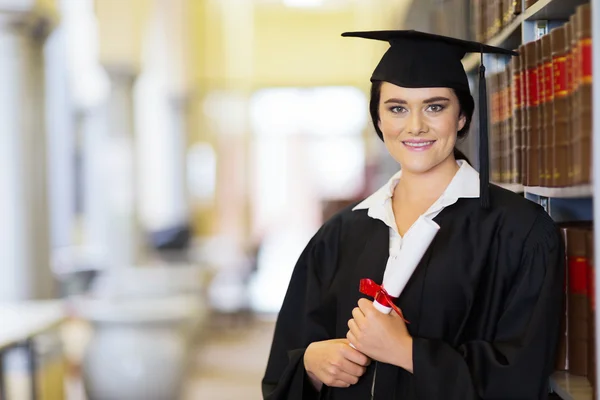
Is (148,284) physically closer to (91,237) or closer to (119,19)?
(119,19)

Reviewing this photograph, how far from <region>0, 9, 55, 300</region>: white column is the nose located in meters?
3.80

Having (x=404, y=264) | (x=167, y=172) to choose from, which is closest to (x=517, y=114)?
(x=404, y=264)

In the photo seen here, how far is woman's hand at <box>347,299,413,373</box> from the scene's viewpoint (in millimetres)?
1907

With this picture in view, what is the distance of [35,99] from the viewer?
5.46 metres

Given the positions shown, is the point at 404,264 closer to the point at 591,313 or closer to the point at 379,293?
the point at 379,293

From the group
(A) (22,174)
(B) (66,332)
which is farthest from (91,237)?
(A) (22,174)

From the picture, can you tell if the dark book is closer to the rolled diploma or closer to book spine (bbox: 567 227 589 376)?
book spine (bbox: 567 227 589 376)

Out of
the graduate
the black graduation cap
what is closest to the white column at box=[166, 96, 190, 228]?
the graduate

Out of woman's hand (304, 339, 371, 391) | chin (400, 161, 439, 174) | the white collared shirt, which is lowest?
woman's hand (304, 339, 371, 391)

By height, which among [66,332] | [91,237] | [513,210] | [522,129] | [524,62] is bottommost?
[66,332]

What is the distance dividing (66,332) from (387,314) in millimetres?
8122

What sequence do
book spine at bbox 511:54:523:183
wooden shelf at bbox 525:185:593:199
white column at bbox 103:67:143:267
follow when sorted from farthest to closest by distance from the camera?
1. white column at bbox 103:67:143:267
2. book spine at bbox 511:54:523:183
3. wooden shelf at bbox 525:185:593:199

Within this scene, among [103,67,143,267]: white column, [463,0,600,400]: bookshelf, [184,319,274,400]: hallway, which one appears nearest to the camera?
[463,0,600,400]: bookshelf

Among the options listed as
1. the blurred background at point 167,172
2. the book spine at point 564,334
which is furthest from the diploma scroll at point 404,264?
the blurred background at point 167,172
